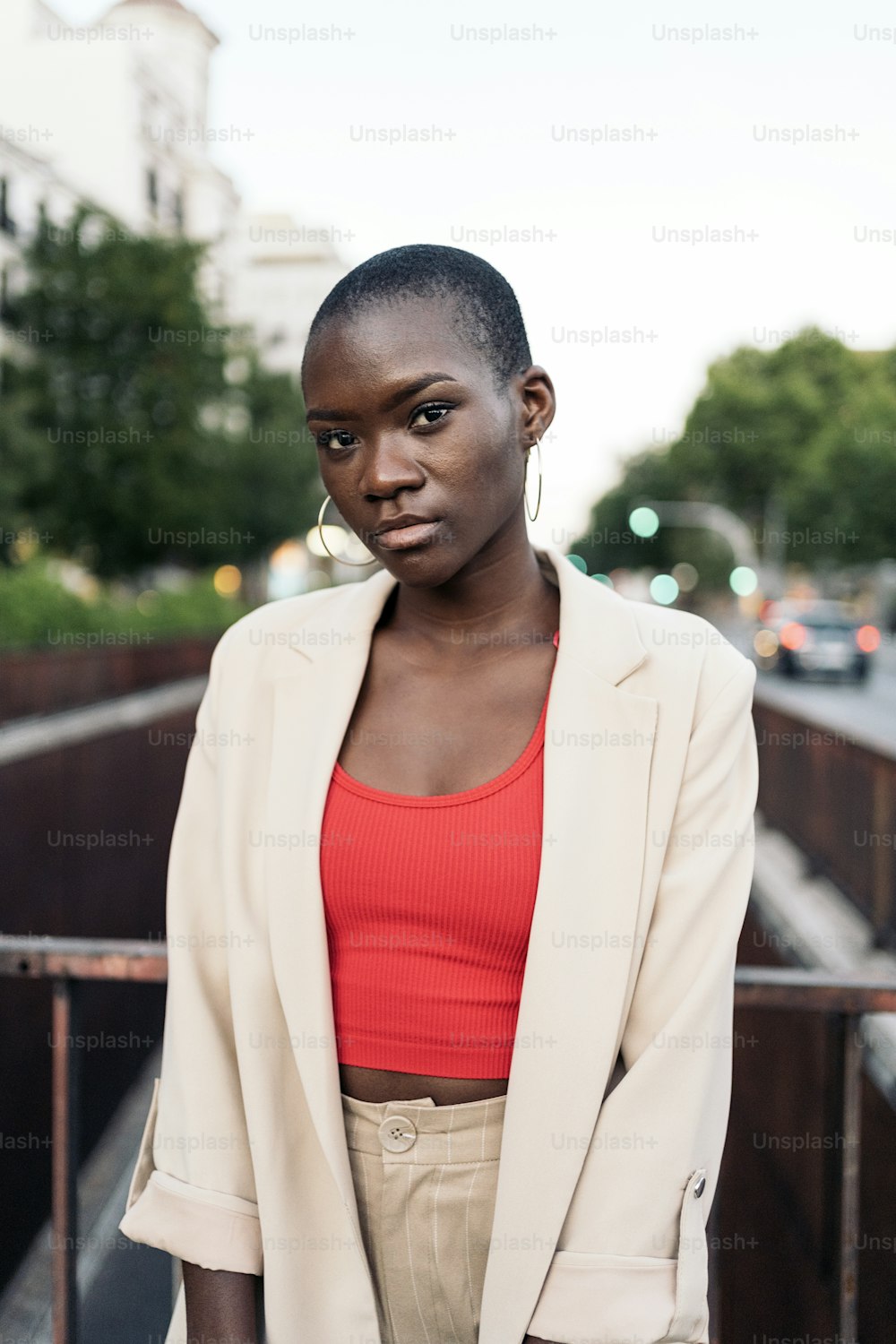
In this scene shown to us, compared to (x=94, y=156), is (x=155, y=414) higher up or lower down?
lower down

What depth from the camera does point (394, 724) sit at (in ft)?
6.18

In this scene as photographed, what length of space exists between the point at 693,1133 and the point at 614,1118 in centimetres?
10

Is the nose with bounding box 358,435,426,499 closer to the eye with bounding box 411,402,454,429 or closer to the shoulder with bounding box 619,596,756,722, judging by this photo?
the eye with bounding box 411,402,454,429

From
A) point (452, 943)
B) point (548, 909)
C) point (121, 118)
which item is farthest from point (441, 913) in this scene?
point (121, 118)

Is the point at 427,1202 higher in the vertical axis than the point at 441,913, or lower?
lower

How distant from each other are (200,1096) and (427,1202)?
1.17 ft

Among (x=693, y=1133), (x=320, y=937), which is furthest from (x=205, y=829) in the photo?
(x=693, y=1133)

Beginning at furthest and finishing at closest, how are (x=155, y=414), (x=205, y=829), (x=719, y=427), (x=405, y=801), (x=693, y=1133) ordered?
(x=719, y=427)
(x=155, y=414)
(x=205, y=829)
(x=405, y=801)
(x=693, y=1133)

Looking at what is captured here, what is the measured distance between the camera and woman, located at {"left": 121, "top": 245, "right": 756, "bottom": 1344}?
1648mm

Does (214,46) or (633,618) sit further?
(214,46)

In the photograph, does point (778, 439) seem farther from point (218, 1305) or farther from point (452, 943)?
point (218, 1305)

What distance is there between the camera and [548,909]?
65.5 inches

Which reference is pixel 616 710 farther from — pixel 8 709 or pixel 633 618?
pixel 8 709

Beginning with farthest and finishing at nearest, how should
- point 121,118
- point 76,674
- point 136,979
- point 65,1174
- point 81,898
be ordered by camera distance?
point 121,118
point 76,674
point 81,898
point 65,1174
point 136,979
